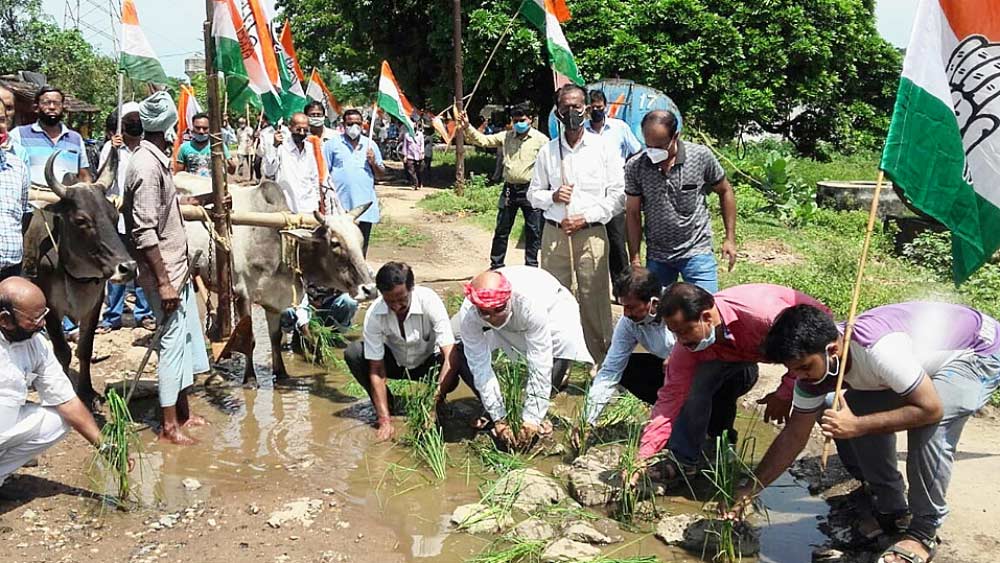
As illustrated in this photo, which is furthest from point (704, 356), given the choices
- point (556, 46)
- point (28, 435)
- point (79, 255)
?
point (556, 46)

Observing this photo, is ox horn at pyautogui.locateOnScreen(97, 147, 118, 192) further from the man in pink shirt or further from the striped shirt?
the man in pink shirt

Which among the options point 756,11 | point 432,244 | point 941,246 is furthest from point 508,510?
point 756,11

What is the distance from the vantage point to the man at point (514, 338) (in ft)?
17.8

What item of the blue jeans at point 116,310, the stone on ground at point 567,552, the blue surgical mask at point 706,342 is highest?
the blue surgical mask at point 706,342

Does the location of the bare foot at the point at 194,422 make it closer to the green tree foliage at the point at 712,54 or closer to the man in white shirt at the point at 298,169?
the man in white shirt at the point at 298,169

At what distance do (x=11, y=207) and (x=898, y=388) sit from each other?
4.97 metres

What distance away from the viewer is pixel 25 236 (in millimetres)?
6246

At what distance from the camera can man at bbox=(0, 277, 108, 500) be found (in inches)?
181

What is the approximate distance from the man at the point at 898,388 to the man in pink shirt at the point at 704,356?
0.54 metres

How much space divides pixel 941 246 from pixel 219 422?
8219 mm

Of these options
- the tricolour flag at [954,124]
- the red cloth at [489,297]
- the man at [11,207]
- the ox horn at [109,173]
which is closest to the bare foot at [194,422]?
the man at [11,207]

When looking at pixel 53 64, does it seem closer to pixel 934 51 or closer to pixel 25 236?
pixel 25 236

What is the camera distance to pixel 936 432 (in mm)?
4086

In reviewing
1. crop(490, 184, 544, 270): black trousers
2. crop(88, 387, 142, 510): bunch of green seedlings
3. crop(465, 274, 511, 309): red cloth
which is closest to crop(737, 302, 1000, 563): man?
crop(465, 274, 511, 309): red cloth
